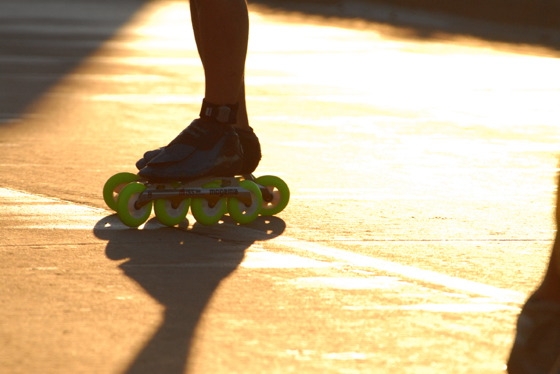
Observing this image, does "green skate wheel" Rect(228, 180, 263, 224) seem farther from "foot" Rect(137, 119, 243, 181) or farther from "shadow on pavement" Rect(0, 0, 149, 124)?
"shadow on pavement" Rect(0, 0, 149, 124)

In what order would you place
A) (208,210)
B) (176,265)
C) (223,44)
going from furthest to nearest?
(223,44) < (208,210) < (176,265)

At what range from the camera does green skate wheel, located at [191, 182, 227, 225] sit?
6086mm

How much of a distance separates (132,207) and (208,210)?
0.30m

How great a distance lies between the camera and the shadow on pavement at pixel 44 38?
11125mm

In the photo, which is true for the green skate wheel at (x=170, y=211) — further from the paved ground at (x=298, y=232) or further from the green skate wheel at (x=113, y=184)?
the green skate wheel at (x=113, y=184)

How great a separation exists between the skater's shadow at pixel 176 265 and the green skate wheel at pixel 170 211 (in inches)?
1.4

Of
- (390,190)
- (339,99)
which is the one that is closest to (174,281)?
(390,190)

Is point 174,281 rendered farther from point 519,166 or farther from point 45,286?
point 519,166

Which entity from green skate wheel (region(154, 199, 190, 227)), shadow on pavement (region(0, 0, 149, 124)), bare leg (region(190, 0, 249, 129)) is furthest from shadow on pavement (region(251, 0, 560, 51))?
green skate wheel (region(154, 199, 190, 227))

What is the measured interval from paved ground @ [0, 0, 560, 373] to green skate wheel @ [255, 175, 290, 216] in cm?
5

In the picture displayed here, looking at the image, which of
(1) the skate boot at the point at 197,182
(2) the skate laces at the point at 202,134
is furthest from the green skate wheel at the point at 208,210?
(2) the skate laces at the point at 202,134

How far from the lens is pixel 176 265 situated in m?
5.42

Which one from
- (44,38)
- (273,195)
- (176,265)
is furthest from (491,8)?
(176,265)

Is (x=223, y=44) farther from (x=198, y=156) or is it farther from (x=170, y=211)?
(x=170, y=211)
